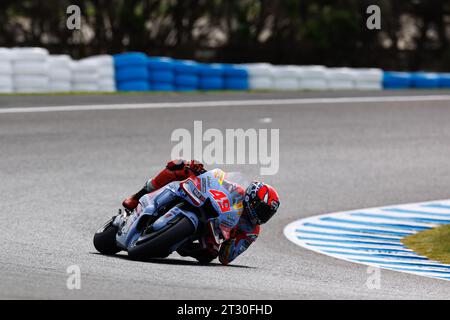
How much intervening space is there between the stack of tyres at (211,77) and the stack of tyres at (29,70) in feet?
12.7

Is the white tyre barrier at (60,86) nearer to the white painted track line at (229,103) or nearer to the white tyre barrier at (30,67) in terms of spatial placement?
the white tyre barrier at (30,67)

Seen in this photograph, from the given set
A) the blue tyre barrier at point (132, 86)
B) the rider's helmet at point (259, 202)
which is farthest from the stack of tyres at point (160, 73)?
the rider's helmet at point (259, 202)

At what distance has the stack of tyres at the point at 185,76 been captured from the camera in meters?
21.3

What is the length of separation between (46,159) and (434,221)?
5406 millimetres

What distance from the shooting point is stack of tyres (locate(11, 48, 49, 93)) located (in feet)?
61.5

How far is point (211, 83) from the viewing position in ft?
72.1

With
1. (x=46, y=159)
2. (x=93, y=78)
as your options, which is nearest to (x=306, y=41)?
(x=93, y=78)

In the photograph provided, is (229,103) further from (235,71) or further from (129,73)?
(235,71)

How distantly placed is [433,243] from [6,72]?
390 inches

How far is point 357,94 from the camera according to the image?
22.3m

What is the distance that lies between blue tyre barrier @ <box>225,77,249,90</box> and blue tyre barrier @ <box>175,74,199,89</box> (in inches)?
35.9

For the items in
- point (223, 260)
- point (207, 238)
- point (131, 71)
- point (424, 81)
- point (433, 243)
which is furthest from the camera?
point (424, 81)

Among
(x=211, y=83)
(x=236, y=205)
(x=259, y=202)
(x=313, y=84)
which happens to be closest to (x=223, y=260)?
(x=236, y=205)
